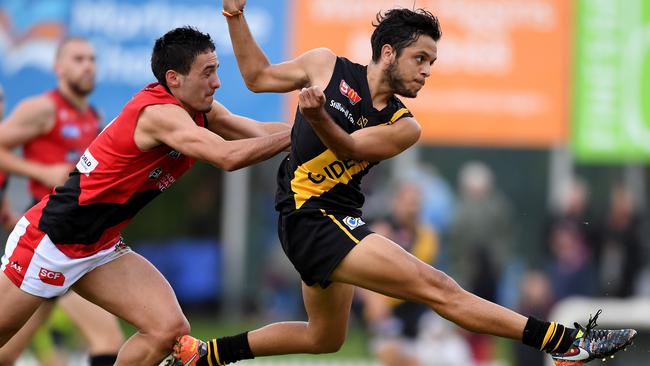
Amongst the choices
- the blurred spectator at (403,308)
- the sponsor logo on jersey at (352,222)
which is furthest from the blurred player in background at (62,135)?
the blurred spectator at (403,308)

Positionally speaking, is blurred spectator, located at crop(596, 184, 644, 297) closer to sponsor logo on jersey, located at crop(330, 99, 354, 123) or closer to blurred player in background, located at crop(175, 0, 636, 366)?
blurred player in background, located at crop(175, 0, 636, 366)

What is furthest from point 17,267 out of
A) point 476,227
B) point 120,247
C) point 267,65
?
point 476,227

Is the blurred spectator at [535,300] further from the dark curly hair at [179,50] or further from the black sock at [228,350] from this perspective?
the dark curly hair at [179,50]

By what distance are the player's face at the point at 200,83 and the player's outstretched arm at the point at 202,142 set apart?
198 millimetres

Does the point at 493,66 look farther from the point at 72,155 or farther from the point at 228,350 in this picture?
the point at 228,350

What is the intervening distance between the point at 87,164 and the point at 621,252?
868 centimetres

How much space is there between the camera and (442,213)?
15.5 meters

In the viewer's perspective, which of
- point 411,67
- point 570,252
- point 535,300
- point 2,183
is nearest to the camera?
point 411,67

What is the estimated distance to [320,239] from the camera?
7027 mm

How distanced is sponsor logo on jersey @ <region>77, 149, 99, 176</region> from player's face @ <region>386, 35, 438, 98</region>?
171 centimetres

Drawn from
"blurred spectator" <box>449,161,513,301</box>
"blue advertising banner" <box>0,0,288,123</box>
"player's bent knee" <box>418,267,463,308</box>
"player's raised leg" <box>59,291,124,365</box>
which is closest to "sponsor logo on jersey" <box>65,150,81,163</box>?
"player's raised leg" <box>59,291,124,365</box>

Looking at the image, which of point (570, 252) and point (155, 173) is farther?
point (570, 252)

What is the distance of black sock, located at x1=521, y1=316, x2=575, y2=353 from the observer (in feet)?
23.0

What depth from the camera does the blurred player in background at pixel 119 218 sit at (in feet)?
23.3
